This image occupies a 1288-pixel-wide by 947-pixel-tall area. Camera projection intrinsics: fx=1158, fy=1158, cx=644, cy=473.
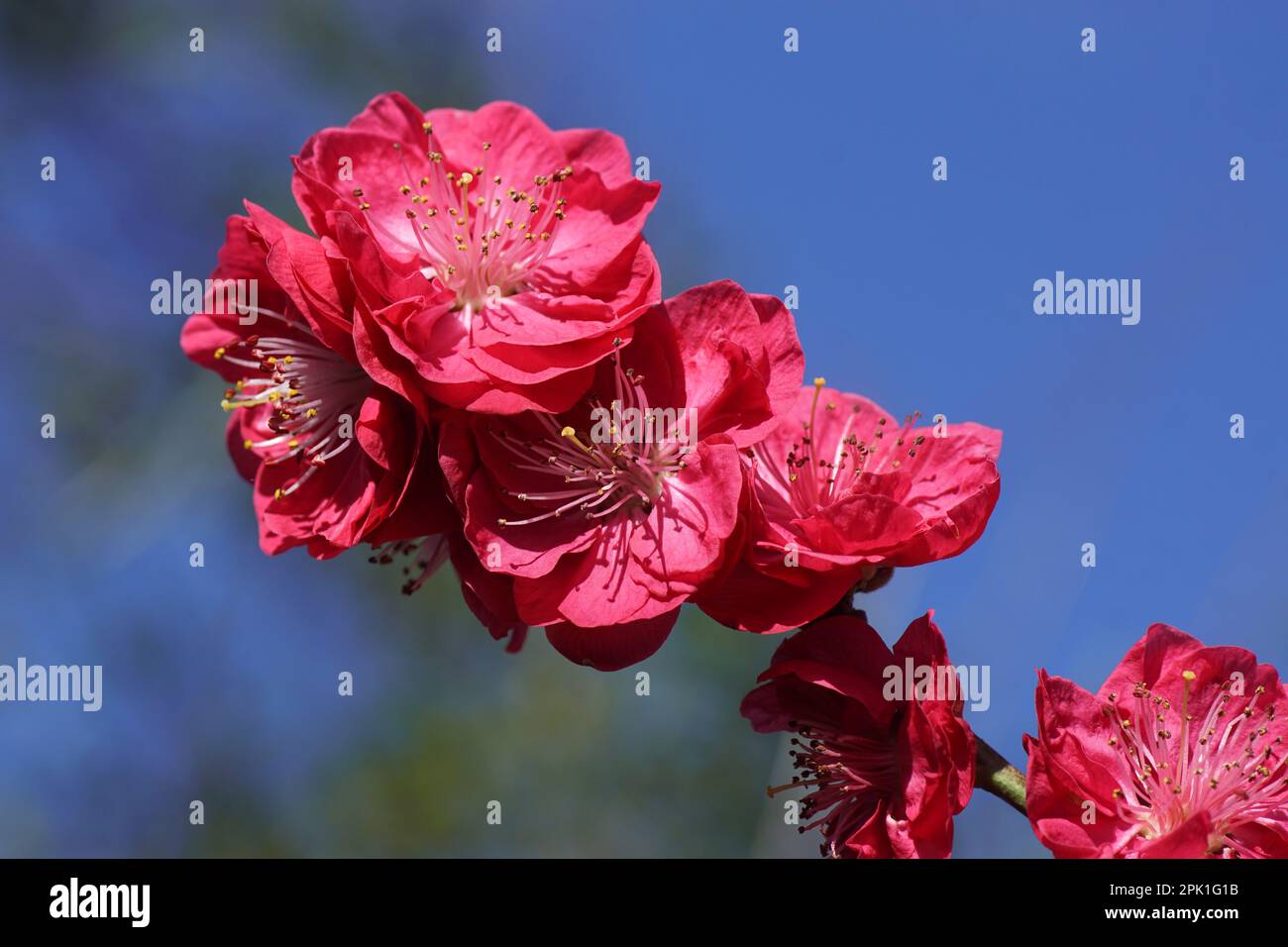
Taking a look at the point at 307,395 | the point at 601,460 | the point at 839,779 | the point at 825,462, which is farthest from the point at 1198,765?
the point at 307,395

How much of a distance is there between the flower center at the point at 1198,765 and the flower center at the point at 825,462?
24.9 inches

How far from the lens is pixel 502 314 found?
7.34ft

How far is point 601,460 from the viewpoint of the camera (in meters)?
2.17

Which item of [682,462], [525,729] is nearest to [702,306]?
[682,462]

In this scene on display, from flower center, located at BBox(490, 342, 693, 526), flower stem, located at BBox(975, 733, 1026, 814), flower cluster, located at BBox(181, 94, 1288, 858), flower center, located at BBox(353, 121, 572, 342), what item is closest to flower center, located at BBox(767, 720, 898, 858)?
flower cluster, located at BBox(181, 94, 1288, 858)

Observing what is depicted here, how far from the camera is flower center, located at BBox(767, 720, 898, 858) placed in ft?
6.97

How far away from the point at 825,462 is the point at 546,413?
64 cm

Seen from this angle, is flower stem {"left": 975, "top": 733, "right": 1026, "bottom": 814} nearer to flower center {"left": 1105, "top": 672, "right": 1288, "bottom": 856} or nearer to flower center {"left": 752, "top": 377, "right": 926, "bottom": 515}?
flower center {"left": 1105, "top": 672, "right": 1288, "bottom": 856}

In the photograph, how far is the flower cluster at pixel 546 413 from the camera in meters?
2.04

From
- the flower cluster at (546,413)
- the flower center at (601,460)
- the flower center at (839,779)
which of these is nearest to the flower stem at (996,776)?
the flower center at (839,779)

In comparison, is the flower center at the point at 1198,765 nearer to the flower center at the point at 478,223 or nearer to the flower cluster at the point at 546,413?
the flower cluster at the point at 546,413

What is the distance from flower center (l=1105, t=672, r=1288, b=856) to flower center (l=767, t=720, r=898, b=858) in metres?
0.41

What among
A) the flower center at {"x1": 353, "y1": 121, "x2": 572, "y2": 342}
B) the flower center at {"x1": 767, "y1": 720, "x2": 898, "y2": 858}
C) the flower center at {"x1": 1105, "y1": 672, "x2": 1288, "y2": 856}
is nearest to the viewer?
the flower center at {"x1": 1105, "y1": 672, "x2": 1288, "y2": 856}
